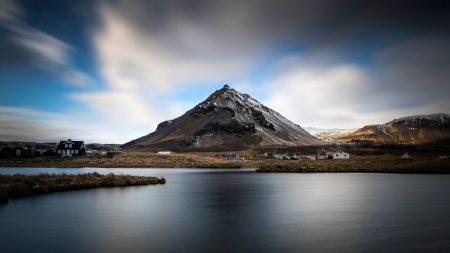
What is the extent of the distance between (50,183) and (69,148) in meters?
84.5

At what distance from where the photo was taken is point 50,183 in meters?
26.4

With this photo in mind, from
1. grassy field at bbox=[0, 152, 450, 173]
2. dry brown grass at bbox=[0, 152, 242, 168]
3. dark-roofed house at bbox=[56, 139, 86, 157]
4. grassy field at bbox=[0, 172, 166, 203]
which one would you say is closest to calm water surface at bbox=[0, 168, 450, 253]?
grassy field at bbox=[0, 172, 166, 203]

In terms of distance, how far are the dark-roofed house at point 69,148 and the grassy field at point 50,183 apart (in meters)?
78.6

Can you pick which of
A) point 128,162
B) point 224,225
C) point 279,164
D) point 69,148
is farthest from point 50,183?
point 69,148

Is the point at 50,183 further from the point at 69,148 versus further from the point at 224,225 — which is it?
the point at 69,148

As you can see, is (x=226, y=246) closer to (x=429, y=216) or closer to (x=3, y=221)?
(x=3, y=221)

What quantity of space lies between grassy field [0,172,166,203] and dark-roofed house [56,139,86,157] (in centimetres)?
7856

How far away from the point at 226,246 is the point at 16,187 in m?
19.6

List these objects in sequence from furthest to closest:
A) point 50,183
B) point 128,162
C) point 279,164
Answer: point 128,162, point 279,164, point 50,183

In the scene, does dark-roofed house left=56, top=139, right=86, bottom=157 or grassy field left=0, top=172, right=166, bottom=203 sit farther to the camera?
dark-roofed house left=56, top=139, right=86, bottom=157

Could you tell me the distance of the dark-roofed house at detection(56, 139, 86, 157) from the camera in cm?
10088

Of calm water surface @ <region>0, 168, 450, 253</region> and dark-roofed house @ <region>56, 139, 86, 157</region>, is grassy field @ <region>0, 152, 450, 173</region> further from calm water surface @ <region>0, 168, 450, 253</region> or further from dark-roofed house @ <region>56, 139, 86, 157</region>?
calm water surface @ <region>0, 168, 450, 253</region>

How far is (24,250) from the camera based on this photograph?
10.0 meters

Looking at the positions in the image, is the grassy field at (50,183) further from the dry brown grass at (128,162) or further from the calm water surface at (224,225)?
the dry brown grass at (128,162)
